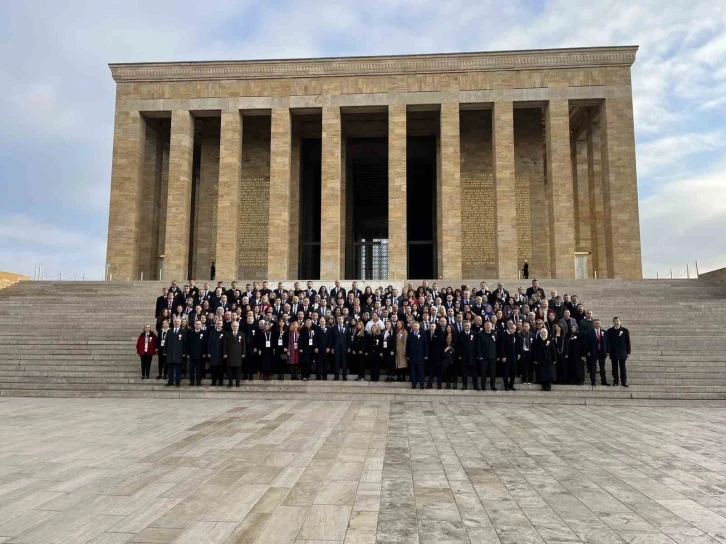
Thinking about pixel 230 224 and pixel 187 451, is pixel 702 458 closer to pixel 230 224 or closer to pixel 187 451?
pixel 187 451

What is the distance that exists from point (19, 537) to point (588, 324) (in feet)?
33.9

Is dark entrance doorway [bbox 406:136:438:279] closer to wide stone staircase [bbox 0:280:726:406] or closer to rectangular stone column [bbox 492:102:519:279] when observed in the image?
rectangular stone column [bbox 492:102:519:279]

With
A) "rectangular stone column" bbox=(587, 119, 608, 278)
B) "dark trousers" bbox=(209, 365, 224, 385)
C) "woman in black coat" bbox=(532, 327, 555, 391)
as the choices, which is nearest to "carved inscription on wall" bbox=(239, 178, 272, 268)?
"dark trousers" bbox=(209, 365, 224, 385)

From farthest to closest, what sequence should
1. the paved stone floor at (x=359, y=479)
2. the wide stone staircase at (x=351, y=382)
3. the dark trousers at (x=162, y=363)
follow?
the dark trousers at (x=162, y=363), the wide stone staircase at (x=351, y=382), the paved stone floor at (x=359, y=479)

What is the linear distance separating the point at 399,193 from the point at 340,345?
43.9 ft

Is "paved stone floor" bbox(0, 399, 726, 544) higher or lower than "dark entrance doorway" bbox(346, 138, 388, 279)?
lower

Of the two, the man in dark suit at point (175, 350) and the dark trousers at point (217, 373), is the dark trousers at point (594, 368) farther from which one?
the man in dark suit at point (175, 350)

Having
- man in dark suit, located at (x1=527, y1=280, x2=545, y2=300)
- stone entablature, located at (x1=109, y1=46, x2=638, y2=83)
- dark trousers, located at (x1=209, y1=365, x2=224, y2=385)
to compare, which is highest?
stone entablature, located at (x1=109, y1=46, x2=638, y2=83)

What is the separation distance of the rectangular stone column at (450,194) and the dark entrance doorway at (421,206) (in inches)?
105

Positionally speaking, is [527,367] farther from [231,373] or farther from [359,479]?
[359,479]

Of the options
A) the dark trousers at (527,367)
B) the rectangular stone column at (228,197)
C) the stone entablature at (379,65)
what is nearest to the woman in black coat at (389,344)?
the dark trousers at (527,367)

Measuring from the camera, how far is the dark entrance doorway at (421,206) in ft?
91.0

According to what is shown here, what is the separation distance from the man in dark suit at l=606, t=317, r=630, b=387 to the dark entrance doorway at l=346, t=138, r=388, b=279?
16.1 metres

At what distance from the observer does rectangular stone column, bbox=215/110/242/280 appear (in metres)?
23.4
